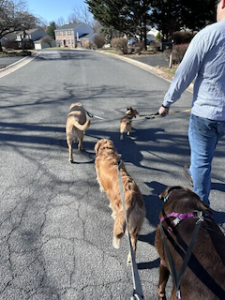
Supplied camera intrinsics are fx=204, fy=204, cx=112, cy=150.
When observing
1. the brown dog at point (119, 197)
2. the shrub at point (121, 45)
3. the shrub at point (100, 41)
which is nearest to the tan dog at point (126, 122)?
the brown dog at point (119, 197)

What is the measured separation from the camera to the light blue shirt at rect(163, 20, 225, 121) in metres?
1.88

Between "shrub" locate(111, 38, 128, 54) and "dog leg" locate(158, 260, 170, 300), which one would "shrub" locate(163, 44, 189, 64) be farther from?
"dog leg" locate(158, 260, 170, 300)

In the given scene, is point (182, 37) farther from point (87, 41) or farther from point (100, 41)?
point (87, 41)

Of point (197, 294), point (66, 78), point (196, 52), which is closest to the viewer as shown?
point (197, 294)

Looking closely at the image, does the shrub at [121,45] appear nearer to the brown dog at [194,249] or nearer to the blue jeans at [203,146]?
the blue jeans at [203,146]

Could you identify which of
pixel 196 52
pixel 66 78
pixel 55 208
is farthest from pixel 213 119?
pixel 66 78

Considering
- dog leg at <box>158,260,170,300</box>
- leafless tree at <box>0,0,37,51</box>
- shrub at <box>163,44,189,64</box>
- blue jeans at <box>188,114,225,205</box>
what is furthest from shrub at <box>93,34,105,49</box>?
dog leg at <box>158,260,170,300</box>

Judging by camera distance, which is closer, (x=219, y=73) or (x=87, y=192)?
(x=219, y=73)

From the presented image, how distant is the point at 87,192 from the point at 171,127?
11.0ft

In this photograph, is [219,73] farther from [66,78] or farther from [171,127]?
[66,78]

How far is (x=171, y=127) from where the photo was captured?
5.64 metres

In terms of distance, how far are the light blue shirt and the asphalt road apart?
1.54 meters

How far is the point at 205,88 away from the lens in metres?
2.13

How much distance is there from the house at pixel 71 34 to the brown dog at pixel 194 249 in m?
78.7
